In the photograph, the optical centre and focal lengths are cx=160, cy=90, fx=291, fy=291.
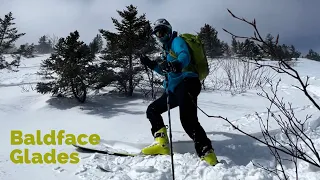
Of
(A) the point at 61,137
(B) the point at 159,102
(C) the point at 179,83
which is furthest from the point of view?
(A) the point at 61,137

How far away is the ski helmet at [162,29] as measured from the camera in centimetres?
390

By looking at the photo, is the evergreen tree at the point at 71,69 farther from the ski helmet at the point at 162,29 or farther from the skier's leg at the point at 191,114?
the skier's leg at the point at 191,114

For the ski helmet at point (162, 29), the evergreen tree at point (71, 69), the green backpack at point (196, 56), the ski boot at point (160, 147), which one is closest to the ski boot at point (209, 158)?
the ski boot at point (160, 147)

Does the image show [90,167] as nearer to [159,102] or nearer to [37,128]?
[159,102]

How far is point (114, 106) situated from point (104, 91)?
7.93 feet

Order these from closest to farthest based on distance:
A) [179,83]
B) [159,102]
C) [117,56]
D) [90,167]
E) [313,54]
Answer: [90,167] < [179,83] < [159,102] < [117,56] < [313,54]

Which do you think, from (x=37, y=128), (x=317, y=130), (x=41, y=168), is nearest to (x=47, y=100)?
(x=37, y=128)

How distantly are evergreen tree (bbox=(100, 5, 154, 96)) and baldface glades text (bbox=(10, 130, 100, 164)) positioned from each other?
4678mm

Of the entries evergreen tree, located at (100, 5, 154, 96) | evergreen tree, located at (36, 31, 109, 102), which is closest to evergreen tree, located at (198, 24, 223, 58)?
evergreen tree, located at (100, 5, 154, 96)

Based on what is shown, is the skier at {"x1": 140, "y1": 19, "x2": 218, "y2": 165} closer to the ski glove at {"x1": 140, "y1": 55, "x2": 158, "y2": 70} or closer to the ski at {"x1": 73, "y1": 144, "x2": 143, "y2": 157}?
the ski glove at {"x1": 140, "y1": 55, "x2": 158, "y2": 70}

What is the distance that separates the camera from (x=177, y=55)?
3676 mm

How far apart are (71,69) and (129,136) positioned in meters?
3.84

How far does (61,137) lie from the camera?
5.16 m

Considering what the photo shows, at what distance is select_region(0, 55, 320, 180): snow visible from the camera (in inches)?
131
